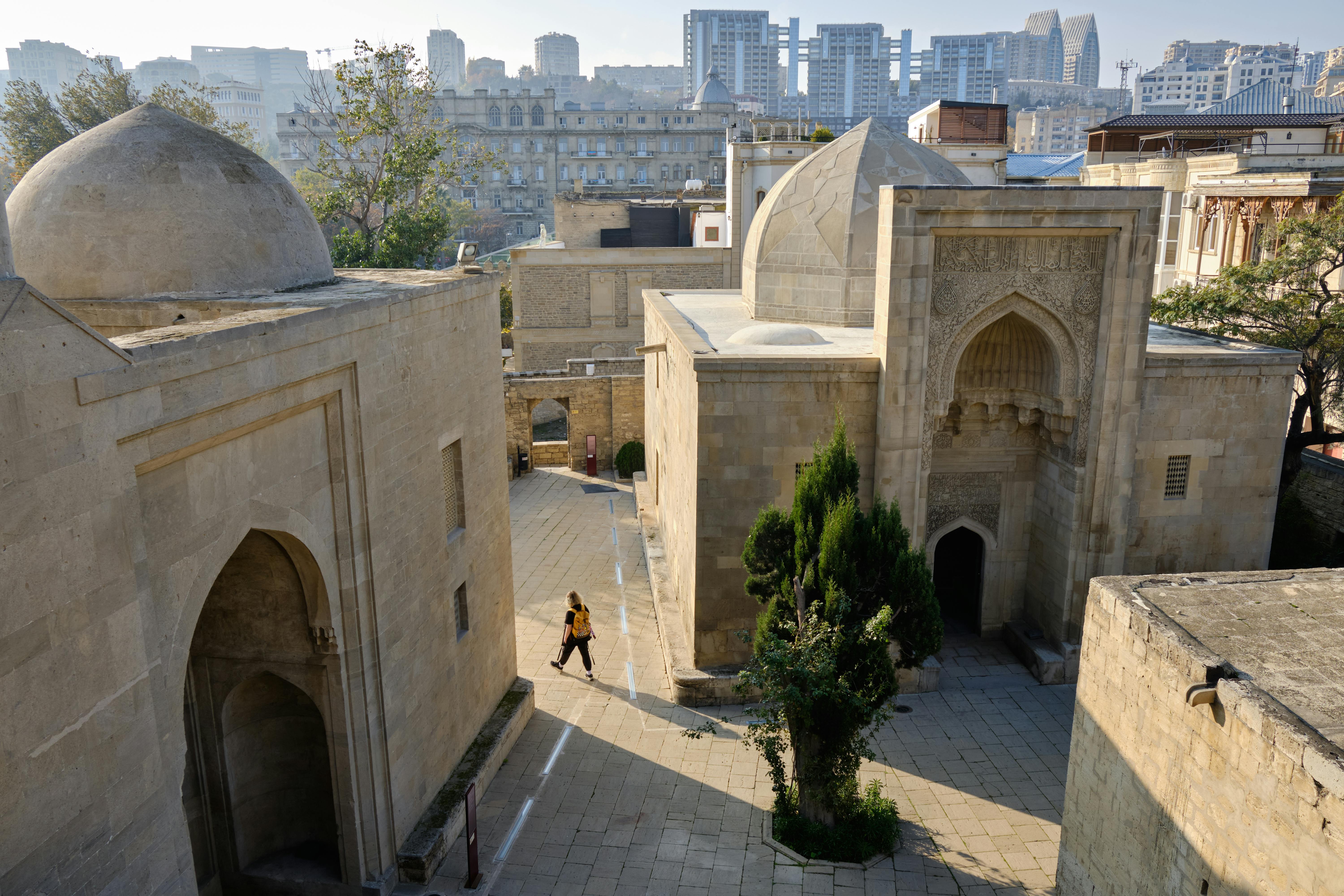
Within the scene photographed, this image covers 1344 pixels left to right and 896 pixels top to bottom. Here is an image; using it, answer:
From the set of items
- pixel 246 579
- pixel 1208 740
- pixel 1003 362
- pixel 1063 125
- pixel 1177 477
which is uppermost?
pixel 1063 125

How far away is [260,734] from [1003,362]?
389 inches

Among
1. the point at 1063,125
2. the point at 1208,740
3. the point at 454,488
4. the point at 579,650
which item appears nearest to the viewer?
the point at 1208,740

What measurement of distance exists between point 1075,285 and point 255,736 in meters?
10.4

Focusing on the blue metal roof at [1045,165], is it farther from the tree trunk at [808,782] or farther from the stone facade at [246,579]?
the stone facade at [246,579]

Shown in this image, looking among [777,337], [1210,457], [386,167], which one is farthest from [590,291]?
[1210,457]

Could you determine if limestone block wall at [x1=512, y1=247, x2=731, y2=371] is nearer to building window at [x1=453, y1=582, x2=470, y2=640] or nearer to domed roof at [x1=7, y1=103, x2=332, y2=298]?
building window at [x1=453, y1=582, x2=470, y2=640]

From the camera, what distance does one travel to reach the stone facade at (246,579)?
464 cm

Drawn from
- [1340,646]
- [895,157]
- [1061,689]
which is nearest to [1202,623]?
[1340,646]

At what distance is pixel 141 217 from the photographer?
8453 mm

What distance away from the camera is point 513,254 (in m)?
31.6

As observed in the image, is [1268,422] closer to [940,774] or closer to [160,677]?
[940,774]

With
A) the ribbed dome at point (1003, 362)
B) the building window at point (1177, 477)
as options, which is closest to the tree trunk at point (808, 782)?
the ribbed dome at point (1003, 362)

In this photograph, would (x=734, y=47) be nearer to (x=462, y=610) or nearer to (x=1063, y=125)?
(x=1063, y=125)

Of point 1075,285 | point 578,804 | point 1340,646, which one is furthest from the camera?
point 1075,285
